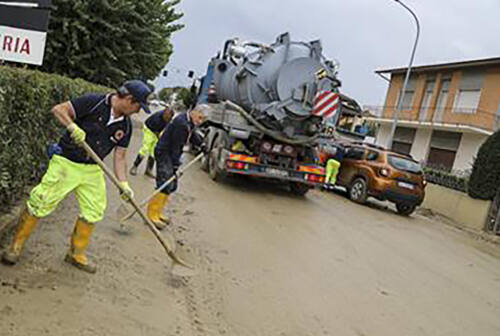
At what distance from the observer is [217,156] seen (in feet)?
34.6

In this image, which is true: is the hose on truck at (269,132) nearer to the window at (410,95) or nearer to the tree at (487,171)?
the tree at (487,171)

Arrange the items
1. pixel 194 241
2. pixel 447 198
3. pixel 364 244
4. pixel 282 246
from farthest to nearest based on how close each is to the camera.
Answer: pixel 447 198
pixel 364 244
pixel 282 246
pixel 194 241

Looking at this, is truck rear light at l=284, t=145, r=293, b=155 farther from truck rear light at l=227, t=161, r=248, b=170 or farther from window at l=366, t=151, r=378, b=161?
window at l=366, t=151, r=378, b=161

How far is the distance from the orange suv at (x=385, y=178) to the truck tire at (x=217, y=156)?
408cm

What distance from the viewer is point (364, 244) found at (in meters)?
7.67

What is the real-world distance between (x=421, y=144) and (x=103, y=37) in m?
21.9

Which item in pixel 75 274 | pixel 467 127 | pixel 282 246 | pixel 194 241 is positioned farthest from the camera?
pixel 467 127

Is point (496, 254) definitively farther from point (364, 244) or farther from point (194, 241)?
point (194, 241)

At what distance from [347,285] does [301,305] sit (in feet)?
3.53

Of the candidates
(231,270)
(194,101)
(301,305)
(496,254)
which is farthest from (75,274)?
(194,101)

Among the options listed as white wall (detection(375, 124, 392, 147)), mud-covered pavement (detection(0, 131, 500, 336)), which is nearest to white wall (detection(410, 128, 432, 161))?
white wall (detection(375, 124, 392, 147))

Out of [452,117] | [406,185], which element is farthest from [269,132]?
[452,117]

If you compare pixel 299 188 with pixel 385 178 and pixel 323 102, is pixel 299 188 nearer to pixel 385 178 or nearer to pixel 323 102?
pixel 323 102

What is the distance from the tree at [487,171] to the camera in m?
13.5
